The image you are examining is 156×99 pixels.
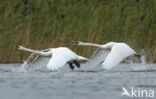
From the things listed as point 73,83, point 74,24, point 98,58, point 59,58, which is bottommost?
point 73,83

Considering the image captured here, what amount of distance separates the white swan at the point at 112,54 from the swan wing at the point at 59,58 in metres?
0.95

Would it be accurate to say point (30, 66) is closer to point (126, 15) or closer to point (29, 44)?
point (29, 44)

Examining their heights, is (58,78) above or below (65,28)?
below

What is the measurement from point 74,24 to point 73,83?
1459 cm

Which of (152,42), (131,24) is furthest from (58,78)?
(131,24)

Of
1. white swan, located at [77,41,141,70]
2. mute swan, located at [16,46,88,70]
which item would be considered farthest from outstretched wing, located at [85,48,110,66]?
mute swan, located at [16,46,88,70]

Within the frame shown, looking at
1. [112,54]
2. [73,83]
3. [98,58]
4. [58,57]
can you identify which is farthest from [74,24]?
[73,83]

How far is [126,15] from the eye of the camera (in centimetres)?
3572

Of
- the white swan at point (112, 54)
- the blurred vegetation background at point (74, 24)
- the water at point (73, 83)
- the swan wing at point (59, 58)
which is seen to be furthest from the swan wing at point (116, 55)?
the blurred vegetation background at point (74, 24)

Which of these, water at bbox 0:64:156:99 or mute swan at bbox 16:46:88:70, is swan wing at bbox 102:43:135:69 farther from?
mute swan at bbox 16:46:88:70

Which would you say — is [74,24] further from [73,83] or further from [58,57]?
[73,83]

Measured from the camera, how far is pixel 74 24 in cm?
3566

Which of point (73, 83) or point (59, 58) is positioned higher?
point (59, 58)

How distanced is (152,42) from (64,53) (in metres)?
9.71
